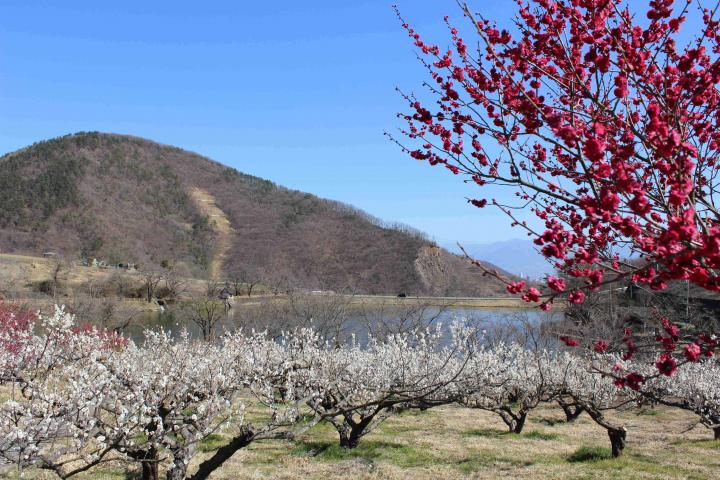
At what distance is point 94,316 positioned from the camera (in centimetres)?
4369

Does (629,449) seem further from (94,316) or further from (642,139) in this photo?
(94,316)

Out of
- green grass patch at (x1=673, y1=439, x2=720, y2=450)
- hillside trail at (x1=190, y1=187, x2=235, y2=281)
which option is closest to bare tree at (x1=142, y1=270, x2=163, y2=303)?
green grass patch at (x1=673, y1=439, x2=720, y2=450)

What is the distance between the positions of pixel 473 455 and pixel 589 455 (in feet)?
10.4

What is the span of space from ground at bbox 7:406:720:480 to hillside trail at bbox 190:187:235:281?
123 meters

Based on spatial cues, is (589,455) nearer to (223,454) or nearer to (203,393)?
(203,393)

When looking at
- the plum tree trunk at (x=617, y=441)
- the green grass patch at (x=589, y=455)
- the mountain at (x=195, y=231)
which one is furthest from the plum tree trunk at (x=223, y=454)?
the mountain at (x=195, y=231)

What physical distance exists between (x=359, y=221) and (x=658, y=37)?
6664 inches

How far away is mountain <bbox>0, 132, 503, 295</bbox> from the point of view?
13000 centimetres

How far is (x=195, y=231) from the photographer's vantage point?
168500 millimetres

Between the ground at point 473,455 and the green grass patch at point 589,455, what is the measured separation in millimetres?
27

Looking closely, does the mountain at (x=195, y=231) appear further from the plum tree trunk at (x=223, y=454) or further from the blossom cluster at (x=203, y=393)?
the plum tree trunk at (x=223, y=454)

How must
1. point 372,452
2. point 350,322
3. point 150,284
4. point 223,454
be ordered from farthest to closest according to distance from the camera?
point 150,284, point 350,322, point 372,452, point 223,454

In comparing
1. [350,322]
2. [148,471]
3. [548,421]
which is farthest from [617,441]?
[350,322]

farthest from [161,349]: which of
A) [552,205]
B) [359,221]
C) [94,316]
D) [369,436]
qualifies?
[359,221]
